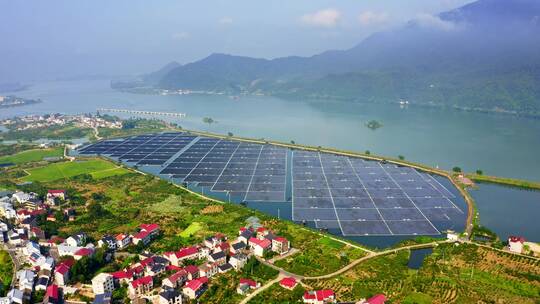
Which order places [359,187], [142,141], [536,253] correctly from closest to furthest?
[536,253] < [359,187] < [142,141]

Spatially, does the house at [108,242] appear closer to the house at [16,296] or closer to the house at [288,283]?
the house at [16,296]

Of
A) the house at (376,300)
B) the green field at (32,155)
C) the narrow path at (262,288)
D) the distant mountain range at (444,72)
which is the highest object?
the distant mountain range at (444,72)

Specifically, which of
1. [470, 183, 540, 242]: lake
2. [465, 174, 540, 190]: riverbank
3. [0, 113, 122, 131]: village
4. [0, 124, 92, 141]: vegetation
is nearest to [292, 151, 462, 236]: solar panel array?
[470, 183, 540, 242]: lake

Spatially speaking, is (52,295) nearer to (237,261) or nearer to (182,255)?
(182,255)

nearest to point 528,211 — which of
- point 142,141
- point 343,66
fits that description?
point 142,141

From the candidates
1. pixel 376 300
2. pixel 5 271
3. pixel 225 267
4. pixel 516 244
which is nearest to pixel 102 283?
pixel 225 267

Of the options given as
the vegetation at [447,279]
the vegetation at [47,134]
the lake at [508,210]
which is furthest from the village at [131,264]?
the vegetation at [47,134]

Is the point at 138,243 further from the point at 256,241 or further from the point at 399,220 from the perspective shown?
the point at 399,220

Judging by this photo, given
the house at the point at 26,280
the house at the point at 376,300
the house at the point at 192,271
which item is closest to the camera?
the house at the point at 376,300
